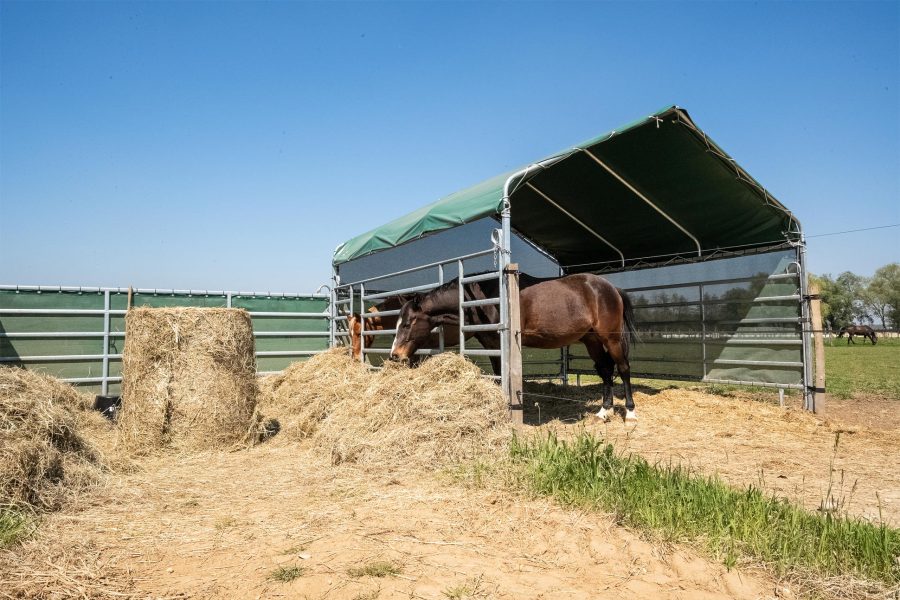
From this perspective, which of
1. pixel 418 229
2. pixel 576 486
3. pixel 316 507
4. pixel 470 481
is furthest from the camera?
pixel 418 229

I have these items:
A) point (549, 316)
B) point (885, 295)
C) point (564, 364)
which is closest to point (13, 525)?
point (549, 316)

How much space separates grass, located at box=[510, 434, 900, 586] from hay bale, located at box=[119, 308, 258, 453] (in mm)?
3492

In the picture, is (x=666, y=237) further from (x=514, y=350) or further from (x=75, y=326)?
→ (x=75, y=326)

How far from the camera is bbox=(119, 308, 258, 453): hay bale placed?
564cm

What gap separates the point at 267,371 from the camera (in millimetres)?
9586

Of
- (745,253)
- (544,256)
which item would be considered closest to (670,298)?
(745,253)

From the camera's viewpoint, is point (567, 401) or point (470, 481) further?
point (567, 401)

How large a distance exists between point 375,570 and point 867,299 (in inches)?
3145

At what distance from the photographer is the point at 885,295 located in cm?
6241

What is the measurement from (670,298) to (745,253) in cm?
138

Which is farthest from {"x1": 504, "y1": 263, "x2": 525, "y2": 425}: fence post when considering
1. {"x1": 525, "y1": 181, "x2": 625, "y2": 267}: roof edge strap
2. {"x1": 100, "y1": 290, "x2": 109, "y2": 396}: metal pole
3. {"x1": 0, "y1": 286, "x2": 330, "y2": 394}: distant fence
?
{"x1": 100, "y1": 290, "x2": 109, "y2": 396}: metal pole

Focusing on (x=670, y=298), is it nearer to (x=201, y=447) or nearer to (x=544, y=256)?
(x=544, y=256)

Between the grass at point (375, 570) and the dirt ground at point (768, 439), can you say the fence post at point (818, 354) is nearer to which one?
the dirt ground at point (768, 439)

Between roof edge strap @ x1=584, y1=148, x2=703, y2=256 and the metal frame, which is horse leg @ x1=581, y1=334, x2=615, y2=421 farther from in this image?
roof edge strap @ x1=584, y1=148, x2=703, y2=256
